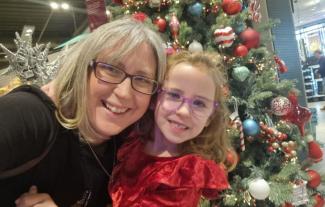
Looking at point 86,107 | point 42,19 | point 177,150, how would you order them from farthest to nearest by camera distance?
point 42,19, point 177,150, point 86,107

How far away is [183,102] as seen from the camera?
128 centimetres

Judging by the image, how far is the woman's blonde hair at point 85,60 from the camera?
1036mm

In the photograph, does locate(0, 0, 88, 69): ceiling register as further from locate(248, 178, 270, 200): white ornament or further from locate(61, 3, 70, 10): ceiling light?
locate(248, 178, 270, 200): white ornament

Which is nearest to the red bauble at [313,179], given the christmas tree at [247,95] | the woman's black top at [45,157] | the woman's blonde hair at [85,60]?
the christmas tree at [247,95]

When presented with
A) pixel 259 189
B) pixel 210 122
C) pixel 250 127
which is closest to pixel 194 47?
pixel 250 127

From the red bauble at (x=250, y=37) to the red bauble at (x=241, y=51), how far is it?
0.20 ft

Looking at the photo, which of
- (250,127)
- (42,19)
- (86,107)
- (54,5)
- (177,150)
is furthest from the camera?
(42,19)

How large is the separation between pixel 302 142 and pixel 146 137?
4.76ft

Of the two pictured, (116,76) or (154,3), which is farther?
(154,3)

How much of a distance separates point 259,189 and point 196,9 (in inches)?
44.9

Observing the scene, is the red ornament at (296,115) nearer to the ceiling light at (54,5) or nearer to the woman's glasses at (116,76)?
the woman's glasses at (116,76)

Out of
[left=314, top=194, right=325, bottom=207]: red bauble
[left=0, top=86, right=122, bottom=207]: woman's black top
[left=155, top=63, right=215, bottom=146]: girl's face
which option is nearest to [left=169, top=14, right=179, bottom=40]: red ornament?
[left=155, top=63, right=215, bottom=146]: girl's face

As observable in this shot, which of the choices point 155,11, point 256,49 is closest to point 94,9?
point 155,11

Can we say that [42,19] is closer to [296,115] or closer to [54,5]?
[54,5]
